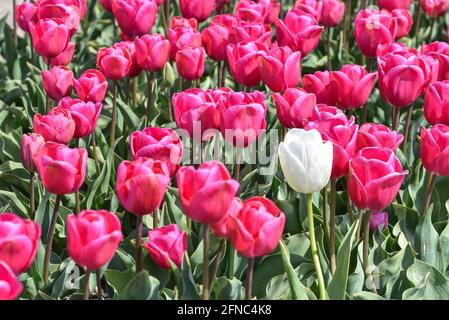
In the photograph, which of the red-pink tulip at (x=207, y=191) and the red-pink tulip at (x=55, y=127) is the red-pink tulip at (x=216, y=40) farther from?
the red-pink tulip at (x=207, y=191)

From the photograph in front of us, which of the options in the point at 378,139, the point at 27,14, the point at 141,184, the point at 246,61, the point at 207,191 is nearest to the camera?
the point at 207,191

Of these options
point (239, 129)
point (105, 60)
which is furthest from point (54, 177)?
point (105, 60)

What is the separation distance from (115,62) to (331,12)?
132 cm

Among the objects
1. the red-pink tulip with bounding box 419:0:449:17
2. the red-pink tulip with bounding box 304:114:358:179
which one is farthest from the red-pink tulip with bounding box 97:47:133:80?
the red-pink tulip with bounding box 419:0:449:17

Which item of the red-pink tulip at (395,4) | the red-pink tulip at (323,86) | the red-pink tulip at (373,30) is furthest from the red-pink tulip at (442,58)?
the red-pink tulip at (395,4)

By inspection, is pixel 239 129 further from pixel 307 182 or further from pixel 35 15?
pixel 35 15

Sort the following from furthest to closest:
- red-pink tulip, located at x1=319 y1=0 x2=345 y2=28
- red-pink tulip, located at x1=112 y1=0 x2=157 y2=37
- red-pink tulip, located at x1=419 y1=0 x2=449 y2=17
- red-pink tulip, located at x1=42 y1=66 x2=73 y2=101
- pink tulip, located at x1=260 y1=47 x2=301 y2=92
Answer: red-pink tulip, located at x1=419 y1=0 x2=449 y2=17
red-pink tulip, located at x1=319 y1=0 x2=345 y2=28
red-pink tulip, located at x1=112 y1=0 x2=157 y2=37
red-pink tulip, located at x1=42 y1=66 x2=73 y2=101
pink tulip, located at x1=260 y1=47 x2=301 y2=92

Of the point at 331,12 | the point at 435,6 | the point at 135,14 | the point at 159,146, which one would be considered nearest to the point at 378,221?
the point at 159,146

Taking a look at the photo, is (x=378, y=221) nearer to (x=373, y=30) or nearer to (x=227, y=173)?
(x=373, y=30)

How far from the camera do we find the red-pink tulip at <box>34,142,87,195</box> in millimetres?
2148

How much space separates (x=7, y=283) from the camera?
179 cm

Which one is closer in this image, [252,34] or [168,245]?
[168,245]

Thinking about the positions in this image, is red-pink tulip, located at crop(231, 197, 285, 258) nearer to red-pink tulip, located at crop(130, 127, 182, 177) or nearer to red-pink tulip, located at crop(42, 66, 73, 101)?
red-pink tulip, located at crop(130, 127, 182, 177)

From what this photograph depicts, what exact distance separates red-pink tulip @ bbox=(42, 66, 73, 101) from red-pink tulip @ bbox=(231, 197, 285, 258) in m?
1.24
